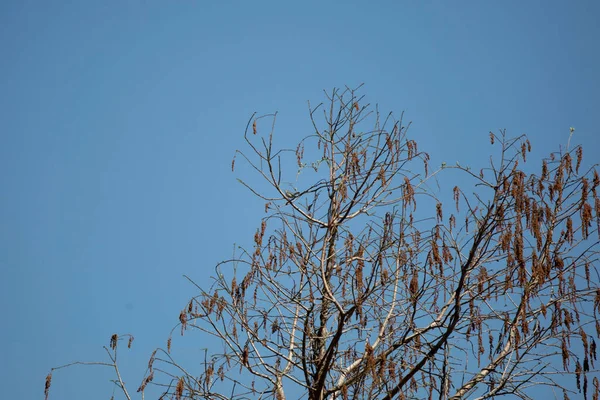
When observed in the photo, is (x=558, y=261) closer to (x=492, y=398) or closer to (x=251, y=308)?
(x=492, y=398)

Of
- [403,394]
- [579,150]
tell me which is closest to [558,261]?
[579,150]

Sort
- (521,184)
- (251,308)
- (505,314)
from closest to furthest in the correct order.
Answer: (521,184) < (505,314) < (251,308)

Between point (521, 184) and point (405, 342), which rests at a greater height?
point (521, 184)

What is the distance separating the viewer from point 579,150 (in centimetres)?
458

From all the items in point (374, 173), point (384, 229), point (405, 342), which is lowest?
point (405, 342)

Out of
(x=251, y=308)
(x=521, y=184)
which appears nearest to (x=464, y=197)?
(x=521, y=184)

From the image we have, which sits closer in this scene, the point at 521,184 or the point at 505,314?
the point at 521,184

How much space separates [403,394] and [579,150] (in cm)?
185

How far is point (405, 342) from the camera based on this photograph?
170 inches

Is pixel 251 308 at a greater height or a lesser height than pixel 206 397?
greater

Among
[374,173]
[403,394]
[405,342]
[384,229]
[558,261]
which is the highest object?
[374,173]

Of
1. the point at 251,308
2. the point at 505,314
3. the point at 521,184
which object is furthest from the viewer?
the point at 251,308

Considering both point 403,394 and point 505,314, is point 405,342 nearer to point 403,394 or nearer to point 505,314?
point 403,394

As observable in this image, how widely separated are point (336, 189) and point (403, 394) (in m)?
1.32
